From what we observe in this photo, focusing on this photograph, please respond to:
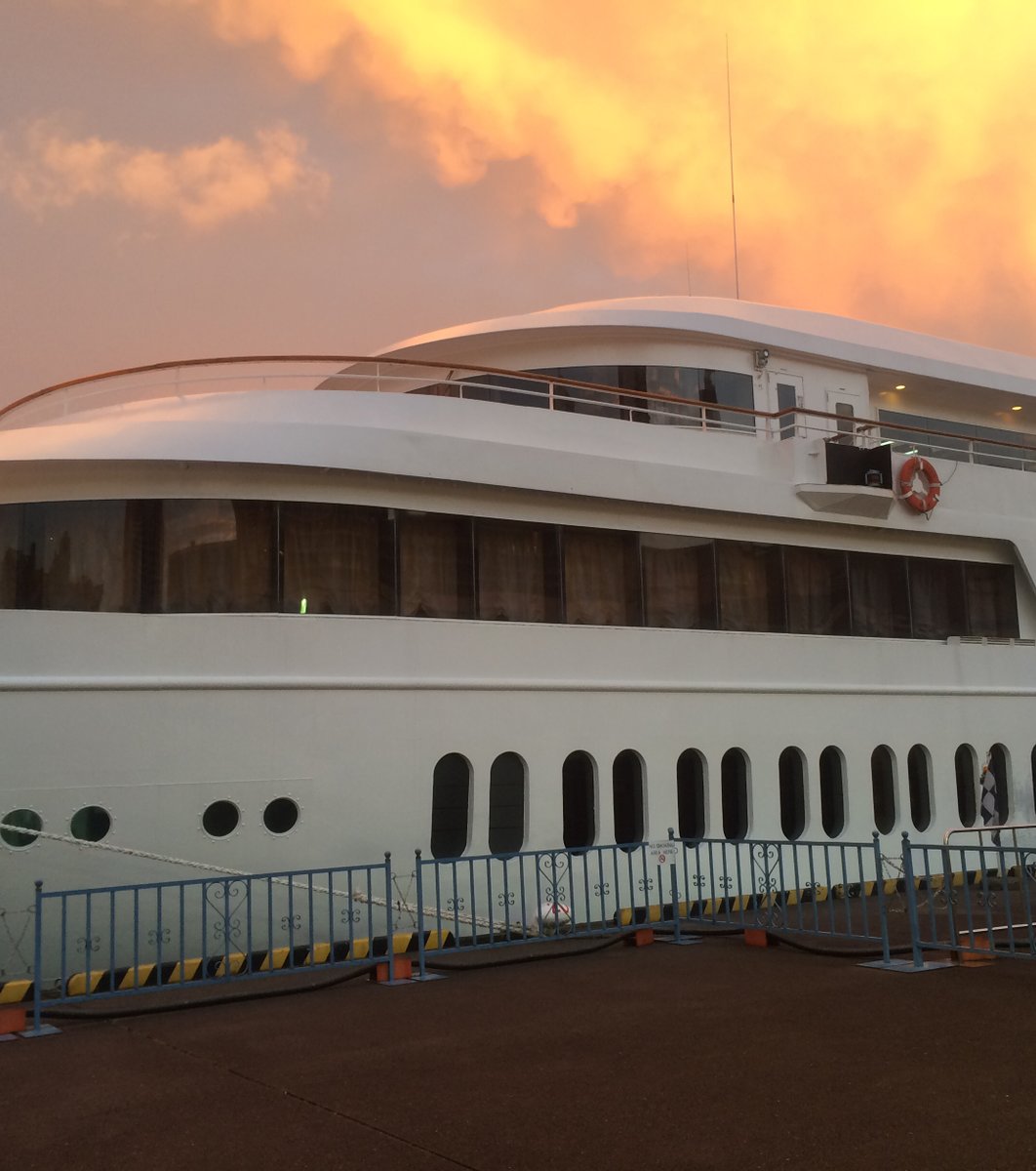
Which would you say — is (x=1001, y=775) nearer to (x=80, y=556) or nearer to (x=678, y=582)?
(x=678, y=582)

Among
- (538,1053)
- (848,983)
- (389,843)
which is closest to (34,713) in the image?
(389,843)

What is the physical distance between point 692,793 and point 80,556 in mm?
6208

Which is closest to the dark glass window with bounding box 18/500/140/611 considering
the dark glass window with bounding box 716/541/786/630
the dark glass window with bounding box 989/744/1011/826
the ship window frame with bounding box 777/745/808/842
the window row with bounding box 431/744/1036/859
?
the window row with bounding box 431/744/1036/859

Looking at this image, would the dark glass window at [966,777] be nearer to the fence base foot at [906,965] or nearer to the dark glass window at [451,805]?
the fence base foot at [906,965]

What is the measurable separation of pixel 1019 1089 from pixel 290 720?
606cm

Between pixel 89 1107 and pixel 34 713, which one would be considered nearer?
pixel 89 1107

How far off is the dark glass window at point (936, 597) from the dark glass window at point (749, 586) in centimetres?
224

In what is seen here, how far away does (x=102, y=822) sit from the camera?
8.70 meters

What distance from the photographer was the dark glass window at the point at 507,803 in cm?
1045

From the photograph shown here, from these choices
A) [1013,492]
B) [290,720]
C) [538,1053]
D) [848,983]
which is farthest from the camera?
[1013,492]

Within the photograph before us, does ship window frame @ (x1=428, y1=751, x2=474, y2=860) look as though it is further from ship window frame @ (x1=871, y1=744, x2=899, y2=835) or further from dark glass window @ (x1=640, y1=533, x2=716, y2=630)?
ship window frame @ (x1=871, y1=744, x2=899, y2=835)

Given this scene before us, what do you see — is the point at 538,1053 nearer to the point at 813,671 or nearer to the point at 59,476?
the point at 59,476

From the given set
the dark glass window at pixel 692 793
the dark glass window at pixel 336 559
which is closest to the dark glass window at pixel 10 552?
the dark glass window at pixel 336 559

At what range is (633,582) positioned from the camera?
38.9 ft
